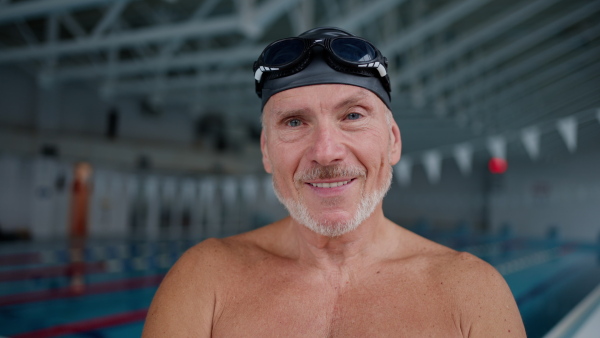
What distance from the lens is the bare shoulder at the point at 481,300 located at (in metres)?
1.37

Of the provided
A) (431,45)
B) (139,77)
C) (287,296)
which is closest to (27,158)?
(139,77)

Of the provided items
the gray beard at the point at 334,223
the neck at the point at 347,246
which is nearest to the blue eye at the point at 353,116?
the gray beard at the point at 334,223

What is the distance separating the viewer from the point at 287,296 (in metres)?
1.61

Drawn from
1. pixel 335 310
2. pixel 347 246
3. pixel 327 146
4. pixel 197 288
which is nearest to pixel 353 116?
pixel 327 146

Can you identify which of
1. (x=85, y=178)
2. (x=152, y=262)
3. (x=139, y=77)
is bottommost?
(x=152, y=262)

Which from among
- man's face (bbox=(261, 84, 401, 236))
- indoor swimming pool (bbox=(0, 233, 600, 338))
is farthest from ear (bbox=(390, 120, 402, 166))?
indoor swimming pool (bbox=(0, 233, 600, 338))

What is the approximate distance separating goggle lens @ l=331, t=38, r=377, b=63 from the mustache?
326 millimetres

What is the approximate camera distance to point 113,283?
314 inches

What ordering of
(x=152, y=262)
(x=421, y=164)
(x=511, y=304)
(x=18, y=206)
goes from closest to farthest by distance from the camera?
1. (x=511, y=304)
2. (x=152, y=262)
3. (x=18, y=206)
4. (x=421, y=164)

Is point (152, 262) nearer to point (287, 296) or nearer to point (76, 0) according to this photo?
point (76, 0)

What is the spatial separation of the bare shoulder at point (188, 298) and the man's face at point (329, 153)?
1.20ft

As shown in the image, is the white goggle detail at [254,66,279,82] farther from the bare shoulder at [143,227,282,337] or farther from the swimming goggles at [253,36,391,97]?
the bare shoulder at [143,227,282,337]

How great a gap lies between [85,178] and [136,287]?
34.1 feet

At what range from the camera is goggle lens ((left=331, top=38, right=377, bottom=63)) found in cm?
148
